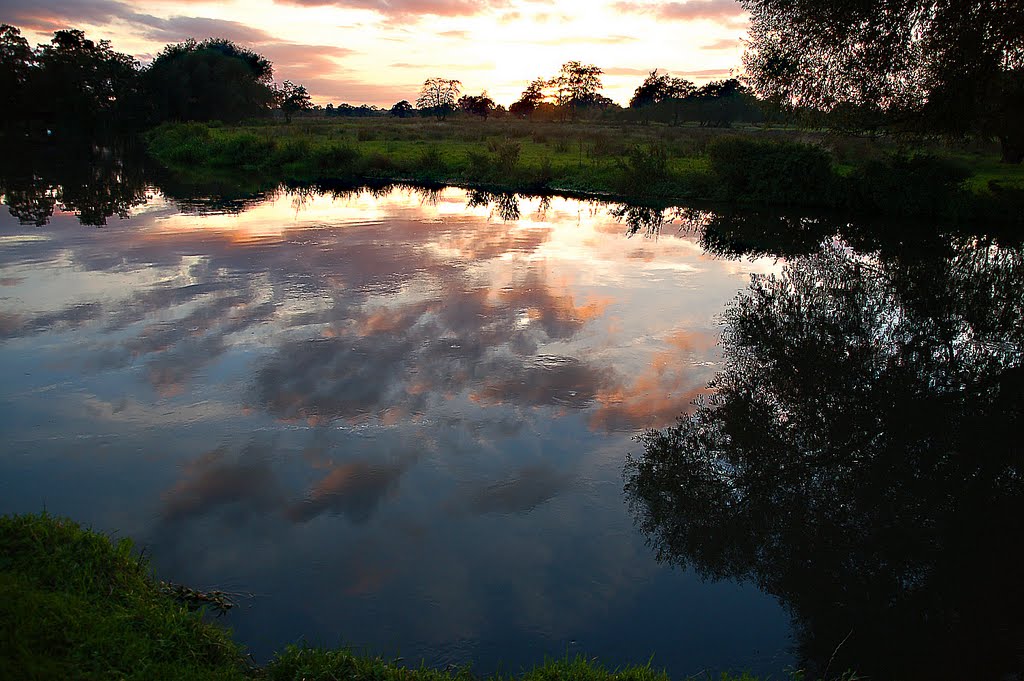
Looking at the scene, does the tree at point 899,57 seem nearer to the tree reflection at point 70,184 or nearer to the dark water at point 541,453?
the dark water at point 541,453

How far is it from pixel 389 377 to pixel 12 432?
4.35 m

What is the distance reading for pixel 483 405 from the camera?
27.5 ft

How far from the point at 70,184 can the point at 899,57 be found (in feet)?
109

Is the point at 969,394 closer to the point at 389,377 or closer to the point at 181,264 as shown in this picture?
the point at 389,377

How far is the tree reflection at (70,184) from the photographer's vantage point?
891 inches

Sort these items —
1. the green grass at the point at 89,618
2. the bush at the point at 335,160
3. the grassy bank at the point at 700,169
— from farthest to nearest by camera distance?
the bush at the point at 335,160
the grassy bank at the point at 700,169
the green grass at the point at 89,618

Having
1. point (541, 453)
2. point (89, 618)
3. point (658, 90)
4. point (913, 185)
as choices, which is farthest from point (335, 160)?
point (658, 90)

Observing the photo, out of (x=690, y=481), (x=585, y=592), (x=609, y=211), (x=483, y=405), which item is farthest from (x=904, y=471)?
(x=609, y=211)

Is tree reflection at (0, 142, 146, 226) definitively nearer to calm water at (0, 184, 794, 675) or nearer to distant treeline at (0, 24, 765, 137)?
calm water at (0, 184, 794, 675)

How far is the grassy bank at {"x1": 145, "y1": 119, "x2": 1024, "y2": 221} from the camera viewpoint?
2567 centimetres

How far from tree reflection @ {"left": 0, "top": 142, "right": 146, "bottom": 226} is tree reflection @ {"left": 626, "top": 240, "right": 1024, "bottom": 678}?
20677mm

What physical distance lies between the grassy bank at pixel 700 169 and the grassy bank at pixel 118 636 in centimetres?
2728

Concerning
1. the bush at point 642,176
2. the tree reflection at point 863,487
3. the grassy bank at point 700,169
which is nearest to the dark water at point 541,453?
the tree reflection at point 863,487

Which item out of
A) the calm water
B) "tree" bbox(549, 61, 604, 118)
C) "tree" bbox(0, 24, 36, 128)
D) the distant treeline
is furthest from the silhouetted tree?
the calm water
